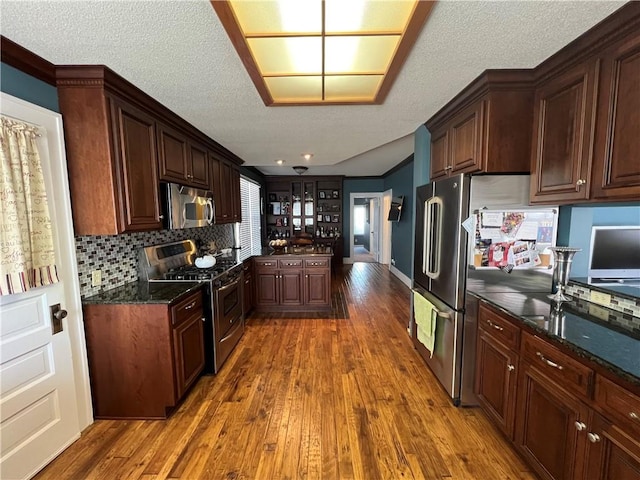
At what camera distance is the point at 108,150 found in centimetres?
184

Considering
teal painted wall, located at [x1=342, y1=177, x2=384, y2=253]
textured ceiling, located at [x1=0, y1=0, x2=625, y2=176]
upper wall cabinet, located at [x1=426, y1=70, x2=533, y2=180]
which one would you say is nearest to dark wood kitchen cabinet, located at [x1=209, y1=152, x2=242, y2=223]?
textured ceiling, located at [x1=0, y1=0, x2=625, y2=176]

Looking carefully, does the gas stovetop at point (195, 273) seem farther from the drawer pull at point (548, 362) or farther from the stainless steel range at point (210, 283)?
the drawer pull at point (548, 362)

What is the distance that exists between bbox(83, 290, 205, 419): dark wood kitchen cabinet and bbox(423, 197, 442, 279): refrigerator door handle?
2095 millimetres

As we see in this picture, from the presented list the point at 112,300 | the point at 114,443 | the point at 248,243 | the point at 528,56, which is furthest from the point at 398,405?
the point at 248,243

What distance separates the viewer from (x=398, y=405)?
2.21m

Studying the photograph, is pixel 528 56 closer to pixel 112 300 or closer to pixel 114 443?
pixel 112 300

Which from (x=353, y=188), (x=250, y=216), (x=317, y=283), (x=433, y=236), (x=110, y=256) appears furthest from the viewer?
(x=353, y=188)

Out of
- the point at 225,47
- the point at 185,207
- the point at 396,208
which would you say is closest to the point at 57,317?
the point at 185,207

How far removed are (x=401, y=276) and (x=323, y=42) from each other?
5319mm

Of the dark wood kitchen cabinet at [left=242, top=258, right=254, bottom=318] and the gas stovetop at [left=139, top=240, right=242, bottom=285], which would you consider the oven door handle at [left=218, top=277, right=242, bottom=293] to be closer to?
the gas stovetop at [left=139, top=240, right=242, bottom=285]

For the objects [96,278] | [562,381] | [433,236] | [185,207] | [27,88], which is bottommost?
[562,381]

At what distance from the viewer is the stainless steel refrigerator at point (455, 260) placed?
200 cm

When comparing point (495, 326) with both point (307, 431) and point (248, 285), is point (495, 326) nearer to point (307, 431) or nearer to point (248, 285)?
point (307, 431)

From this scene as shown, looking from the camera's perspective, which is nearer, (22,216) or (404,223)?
(22,216)
